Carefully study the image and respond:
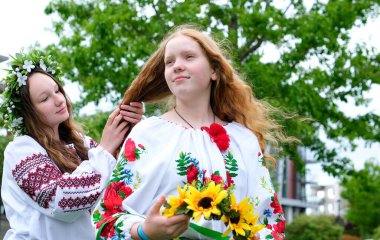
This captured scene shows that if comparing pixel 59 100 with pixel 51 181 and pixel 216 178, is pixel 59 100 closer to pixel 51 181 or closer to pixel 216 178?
pixel 51 181

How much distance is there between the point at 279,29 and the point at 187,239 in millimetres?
9603

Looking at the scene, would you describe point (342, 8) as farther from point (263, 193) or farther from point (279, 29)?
point (263, 193)

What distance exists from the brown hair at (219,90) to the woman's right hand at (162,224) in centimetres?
79

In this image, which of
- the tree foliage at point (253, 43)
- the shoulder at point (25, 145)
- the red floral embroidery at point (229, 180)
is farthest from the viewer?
the tree foliage at point (253, 43)

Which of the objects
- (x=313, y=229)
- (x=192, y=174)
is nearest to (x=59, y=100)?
(x=192, y=174)

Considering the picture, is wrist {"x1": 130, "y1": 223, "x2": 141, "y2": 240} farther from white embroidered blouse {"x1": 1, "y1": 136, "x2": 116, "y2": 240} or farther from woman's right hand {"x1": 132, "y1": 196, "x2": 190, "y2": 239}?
white embroidered blouse {"x1": 1, "y1": 136, "x2": 116, "y2": 240}

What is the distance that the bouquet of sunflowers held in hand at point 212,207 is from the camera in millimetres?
2301

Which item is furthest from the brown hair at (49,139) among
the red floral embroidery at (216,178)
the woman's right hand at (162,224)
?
the woman's right hand at (162,224)

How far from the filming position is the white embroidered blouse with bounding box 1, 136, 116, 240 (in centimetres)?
322

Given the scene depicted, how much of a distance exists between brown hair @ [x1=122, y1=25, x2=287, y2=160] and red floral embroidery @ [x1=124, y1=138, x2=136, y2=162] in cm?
48

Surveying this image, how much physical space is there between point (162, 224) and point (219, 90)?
2.93 feet

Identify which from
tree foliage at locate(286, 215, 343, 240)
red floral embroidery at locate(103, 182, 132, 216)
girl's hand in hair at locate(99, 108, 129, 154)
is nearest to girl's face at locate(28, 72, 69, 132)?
girl's hand in hair at locate(99, 108, 129, 154)

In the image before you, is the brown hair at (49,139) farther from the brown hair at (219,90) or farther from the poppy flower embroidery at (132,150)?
the poppy flower embroidery at (132,150)

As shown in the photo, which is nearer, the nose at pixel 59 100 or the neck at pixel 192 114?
the neck at pixel 192 114
